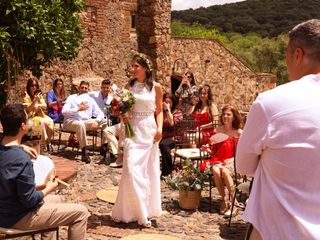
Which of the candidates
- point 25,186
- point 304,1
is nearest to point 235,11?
point 304,1

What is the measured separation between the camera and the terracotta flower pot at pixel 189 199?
5855mm

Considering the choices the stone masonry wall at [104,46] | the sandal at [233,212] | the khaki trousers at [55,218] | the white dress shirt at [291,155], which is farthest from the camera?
the stone masonry wall at [104,46]

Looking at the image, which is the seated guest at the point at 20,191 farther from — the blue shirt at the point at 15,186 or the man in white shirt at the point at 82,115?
the man in white shirt at the point at 82,115

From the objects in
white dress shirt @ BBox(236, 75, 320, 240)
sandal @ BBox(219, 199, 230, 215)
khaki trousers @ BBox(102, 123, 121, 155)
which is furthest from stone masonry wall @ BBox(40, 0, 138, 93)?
white dress shirt @ BBox(236, 75, 320, 240)

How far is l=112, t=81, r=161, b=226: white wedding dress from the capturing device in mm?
5082

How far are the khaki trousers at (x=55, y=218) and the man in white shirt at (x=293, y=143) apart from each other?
1.96 m

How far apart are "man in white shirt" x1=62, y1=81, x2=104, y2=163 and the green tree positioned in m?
1.33

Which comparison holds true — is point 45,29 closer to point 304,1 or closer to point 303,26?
point 303,26

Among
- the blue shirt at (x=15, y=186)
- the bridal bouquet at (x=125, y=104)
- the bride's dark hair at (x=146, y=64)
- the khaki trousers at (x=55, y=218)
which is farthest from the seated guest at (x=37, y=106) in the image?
the blue shirt at (x=15, y=186)

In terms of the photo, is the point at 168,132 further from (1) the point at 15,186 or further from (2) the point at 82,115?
(1) the point at 15,186

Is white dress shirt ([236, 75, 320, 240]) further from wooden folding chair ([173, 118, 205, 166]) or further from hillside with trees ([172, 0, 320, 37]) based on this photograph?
hillside with trees ([172, 0, 320, 37])

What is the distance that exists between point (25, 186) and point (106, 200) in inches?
121

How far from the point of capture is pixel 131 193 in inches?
200

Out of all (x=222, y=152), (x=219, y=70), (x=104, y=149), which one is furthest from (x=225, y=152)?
(x=219, y=70)
